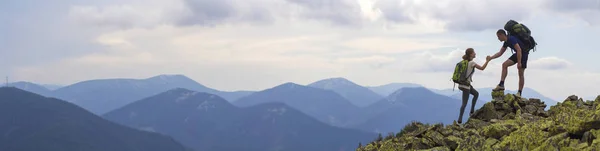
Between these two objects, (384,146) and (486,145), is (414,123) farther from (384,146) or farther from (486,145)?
(486,145)

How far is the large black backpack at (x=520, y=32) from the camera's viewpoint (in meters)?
18.5

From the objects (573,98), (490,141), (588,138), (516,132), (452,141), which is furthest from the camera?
(573,98)

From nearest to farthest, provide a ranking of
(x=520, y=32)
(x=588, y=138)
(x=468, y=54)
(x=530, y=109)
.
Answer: (x=588, y=138)
(x=468, y=54)
(x=530, y=109)
(x=520, y=32)

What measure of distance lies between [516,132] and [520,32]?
6671 millimetres

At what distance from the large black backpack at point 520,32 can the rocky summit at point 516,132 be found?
1994mm

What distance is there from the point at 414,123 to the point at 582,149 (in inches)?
446

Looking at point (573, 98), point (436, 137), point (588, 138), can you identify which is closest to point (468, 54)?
point (436, 137)

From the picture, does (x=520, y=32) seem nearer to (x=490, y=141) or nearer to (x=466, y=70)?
(x=466, y=70)

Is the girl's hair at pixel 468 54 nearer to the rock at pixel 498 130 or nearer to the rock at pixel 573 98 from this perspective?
the rock at pixel 498 130

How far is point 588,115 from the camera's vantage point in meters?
12.6

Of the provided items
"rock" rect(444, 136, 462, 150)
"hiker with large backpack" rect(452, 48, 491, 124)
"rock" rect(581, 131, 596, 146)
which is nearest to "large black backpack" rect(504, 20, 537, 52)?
"hiker with large backpack" rect(452, 48, 491, 124)

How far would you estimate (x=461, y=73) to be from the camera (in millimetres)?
17781

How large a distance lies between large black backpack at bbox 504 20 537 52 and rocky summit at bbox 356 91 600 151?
78.5 inches

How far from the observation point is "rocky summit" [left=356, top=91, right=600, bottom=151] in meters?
11.8
